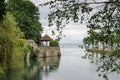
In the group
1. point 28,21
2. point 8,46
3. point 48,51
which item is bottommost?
point 48,51

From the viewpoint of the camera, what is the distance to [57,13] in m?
4.94

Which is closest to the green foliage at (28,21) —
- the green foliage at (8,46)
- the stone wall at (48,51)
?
the stone wall at (48,51)

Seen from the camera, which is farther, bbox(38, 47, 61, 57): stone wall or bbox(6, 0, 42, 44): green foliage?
bbox(38, 47, 61, 57): stone wall

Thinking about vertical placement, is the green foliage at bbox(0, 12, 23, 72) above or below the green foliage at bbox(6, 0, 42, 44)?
below

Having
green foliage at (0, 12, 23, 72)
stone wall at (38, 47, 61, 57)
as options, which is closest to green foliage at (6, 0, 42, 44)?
stone wall at (38, 47, 61, 57)

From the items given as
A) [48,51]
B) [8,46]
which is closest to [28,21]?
[48,51]

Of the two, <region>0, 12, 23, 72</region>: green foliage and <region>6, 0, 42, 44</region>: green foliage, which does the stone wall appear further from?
<region>0, 12, 23, 72</region>: green foliage

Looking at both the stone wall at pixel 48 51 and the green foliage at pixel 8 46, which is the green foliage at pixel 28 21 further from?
the green foliage at pixel 8 46

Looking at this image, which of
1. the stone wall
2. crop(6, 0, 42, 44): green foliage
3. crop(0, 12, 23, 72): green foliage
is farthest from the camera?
the stone wall

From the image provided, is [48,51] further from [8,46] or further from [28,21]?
[8,46]

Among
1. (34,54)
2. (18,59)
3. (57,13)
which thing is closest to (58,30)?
(57,13)

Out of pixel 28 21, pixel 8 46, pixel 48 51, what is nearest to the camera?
pixel 8 46

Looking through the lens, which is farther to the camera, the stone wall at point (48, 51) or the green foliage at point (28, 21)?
the stone wall at point (48, 51)

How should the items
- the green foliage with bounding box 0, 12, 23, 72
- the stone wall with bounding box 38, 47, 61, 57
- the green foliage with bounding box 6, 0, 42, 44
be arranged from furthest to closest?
the stone wall with bounding box 38, 47, 61, 57, the green foliage with bounding box 6, 0, 42, 44, the green foliage with bounding box 0, 12, 23, 72
